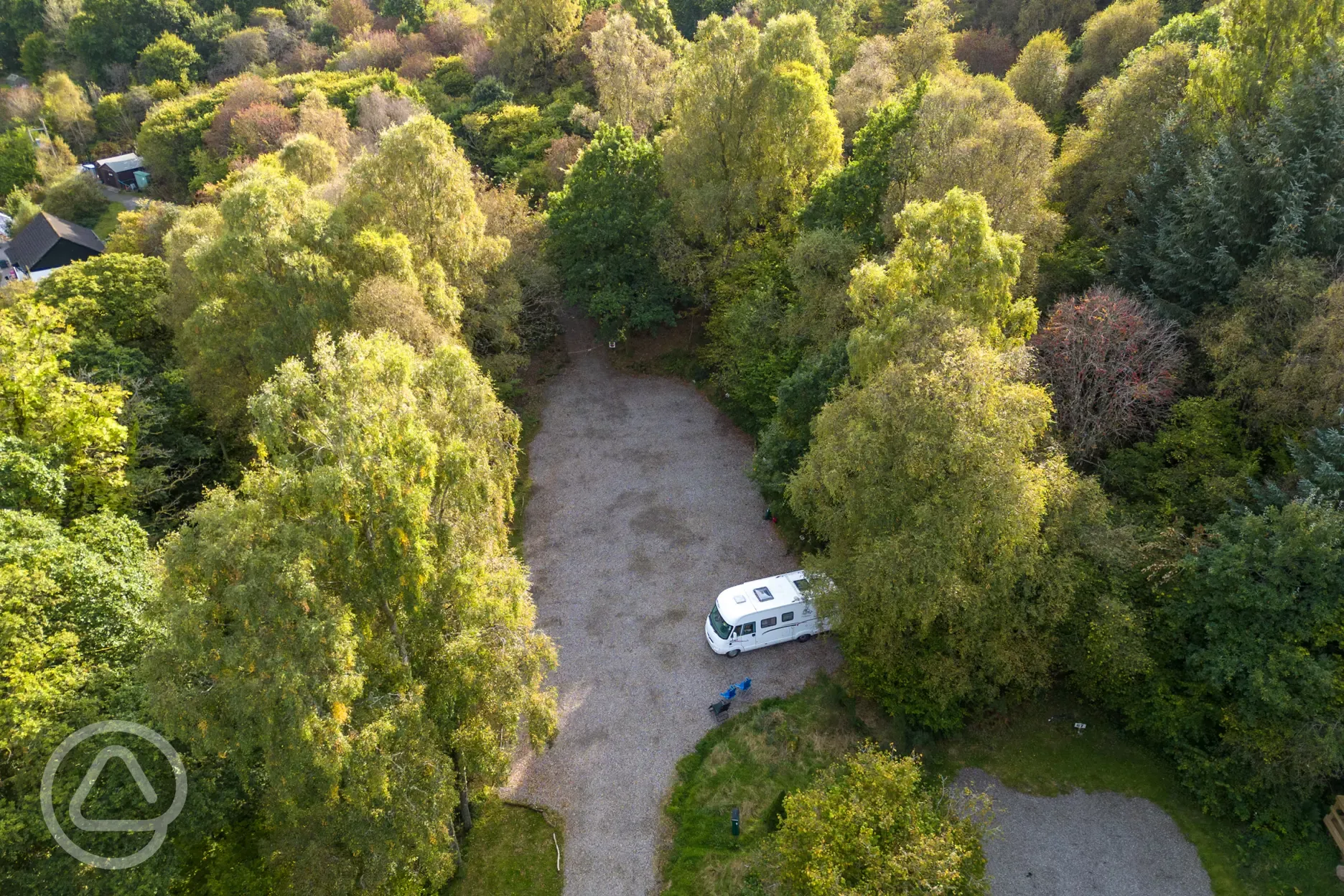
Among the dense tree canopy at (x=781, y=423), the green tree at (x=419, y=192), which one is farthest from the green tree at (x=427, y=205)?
the dense tree canopy at (x=781, y=423)

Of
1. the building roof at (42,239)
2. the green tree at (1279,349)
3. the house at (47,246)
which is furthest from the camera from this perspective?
the building roof at (42,239)

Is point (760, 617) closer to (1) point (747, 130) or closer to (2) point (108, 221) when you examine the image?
(1) point (747, 130)

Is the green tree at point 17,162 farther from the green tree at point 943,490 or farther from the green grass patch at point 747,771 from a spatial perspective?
the green grass patch at point 747,771

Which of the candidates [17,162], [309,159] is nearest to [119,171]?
[17,162]

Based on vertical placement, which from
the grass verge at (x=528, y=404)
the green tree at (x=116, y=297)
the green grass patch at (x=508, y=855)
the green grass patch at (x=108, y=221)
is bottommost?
the green grass patch at (x=108, y=221)

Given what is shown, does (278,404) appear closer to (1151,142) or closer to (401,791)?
(401,791)

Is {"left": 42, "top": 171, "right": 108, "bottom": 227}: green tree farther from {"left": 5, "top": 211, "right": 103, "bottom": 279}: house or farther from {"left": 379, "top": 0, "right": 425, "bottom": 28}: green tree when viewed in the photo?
{"left": 379, "top": 0, "right": 425, "bottom": 28}: green tree
